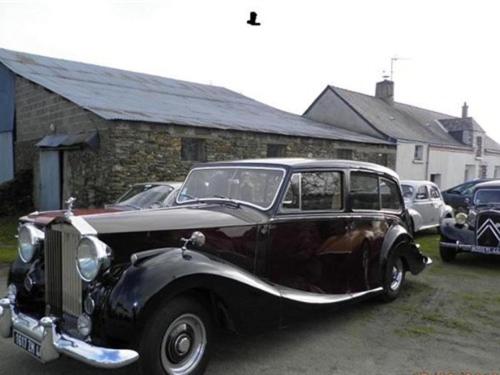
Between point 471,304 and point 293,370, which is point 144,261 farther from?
point 471,304

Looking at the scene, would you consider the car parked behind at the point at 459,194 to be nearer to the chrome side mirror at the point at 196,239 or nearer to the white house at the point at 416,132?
the white house at the point at 416,132

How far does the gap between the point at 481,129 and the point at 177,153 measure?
2173 cm

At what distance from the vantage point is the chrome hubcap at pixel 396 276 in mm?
5838

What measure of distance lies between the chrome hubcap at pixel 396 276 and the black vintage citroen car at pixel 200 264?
252 millimetres

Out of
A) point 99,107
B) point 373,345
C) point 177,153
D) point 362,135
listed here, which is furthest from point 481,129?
point 373,345

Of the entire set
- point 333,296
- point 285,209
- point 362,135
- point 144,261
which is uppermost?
point 362,135

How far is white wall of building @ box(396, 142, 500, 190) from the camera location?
72.8 feet

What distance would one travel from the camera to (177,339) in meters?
3.38

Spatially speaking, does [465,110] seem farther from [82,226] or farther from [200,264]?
[82,226]

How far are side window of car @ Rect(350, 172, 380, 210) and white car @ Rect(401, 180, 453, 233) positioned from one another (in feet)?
20.1

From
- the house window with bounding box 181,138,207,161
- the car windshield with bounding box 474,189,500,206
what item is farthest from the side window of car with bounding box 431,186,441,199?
the house window with bounding box 181,138,207,161

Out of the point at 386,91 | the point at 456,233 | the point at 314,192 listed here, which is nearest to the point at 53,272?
the point at 314,192

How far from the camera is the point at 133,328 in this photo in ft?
10.2

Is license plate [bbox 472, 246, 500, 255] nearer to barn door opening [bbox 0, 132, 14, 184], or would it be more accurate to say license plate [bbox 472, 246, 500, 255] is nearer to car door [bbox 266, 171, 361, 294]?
car door [bbox 266, 171, 361, 294]
